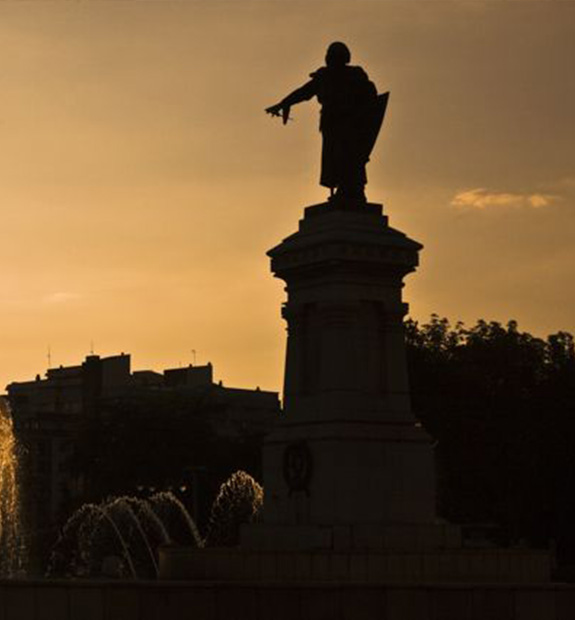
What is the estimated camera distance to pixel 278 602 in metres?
37.2

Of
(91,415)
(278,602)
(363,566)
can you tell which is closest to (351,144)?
(363,566)

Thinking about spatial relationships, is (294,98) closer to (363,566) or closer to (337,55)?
(337,55)

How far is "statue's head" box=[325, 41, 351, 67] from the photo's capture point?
48781mm

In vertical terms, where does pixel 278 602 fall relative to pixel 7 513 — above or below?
below

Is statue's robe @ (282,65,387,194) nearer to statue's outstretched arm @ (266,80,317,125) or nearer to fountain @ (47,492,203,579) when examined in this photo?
statue's outstretched arm @ (266,80,317,125)

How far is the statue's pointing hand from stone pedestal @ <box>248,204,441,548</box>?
3.48 meters

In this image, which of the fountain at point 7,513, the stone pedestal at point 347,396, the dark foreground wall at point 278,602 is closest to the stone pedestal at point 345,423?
the stone pedestal at point 347,396

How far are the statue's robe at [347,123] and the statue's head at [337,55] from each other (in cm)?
14

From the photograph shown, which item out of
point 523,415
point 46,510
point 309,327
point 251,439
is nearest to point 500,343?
point 523,415

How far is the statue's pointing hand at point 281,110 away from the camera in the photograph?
163 feet

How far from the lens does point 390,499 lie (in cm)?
4562

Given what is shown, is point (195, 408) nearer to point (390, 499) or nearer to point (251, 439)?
point (251, 439)

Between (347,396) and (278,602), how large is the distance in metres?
9.15

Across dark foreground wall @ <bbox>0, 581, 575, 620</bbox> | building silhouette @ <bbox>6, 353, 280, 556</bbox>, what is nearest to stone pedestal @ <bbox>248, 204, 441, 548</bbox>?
dark foreground wall @ <bbox>0, 581, 575, 620</bbox>
